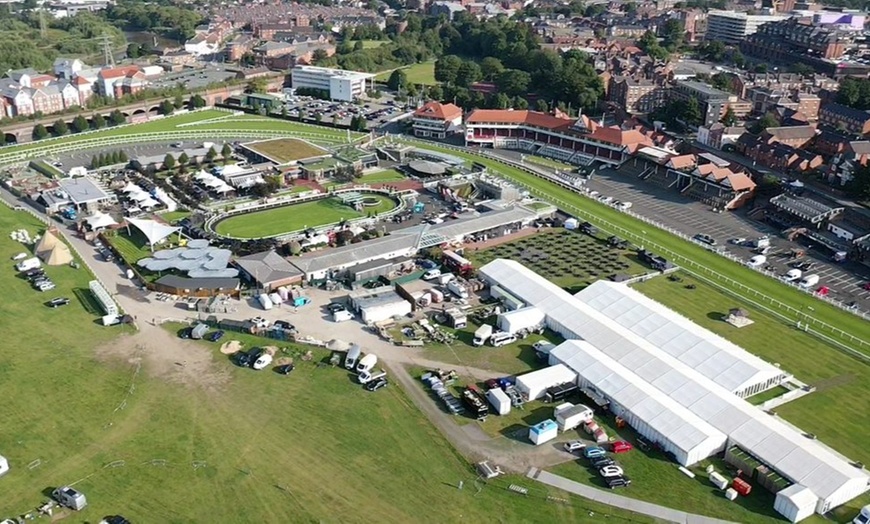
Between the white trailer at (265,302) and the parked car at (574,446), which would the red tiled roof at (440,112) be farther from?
the parked car at (574,446)

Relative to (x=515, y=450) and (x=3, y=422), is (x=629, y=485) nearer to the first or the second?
(x=515, y=450)

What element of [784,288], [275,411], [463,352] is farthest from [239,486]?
[784,288]

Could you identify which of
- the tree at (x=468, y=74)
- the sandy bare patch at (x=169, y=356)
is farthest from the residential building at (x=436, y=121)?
the sandy bare patch at (x=169, y=356)

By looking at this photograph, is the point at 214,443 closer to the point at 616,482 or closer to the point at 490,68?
the point at 616,482

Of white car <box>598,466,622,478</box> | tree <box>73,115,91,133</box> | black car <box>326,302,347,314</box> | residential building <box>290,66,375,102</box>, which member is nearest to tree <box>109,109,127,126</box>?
tree <box>73,115,91,133</box>

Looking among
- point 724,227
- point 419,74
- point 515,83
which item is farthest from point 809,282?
point 419,74

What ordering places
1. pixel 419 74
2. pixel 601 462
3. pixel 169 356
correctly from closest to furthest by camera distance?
1. pixel 601 462
2. pixel 169 356
3. pixel 419 74
